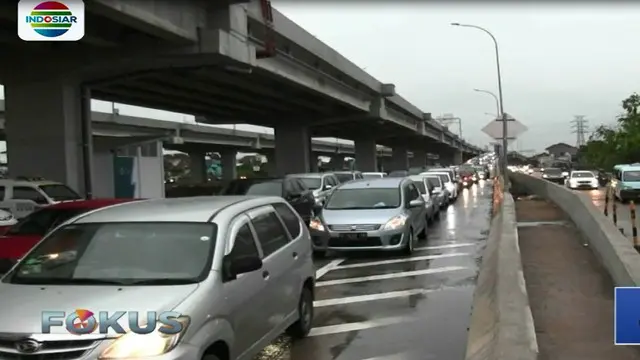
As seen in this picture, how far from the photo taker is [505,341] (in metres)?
5.06

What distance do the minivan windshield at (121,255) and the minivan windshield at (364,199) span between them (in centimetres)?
909

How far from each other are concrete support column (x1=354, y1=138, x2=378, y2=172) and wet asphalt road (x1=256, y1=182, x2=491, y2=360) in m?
57.2

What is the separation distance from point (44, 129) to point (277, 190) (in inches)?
395

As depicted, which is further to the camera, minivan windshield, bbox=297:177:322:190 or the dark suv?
minivan windshield, bbox=297:177:322:190

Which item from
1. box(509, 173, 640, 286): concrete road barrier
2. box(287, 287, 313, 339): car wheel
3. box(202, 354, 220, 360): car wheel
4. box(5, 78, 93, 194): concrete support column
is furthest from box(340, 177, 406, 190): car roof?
box(5, 78, 93, 194): concrete support column

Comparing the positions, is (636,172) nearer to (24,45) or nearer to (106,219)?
(24,45)

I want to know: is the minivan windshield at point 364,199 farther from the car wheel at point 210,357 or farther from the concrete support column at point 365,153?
the concrete support column at point 365,153

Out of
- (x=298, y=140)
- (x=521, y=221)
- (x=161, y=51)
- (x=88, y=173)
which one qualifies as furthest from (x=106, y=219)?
(x=298, y=140)

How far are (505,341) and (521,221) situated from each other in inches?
596

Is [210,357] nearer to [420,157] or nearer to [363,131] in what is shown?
[363,131]

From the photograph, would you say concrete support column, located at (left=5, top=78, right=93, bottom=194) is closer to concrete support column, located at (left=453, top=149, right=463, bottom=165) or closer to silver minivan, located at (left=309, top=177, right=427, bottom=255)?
silver minivan, located at (left=309, top=177, right=427, bottom=255)

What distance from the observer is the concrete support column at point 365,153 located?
239ft

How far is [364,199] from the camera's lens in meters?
15.2

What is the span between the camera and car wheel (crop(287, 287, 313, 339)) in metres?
7.34
